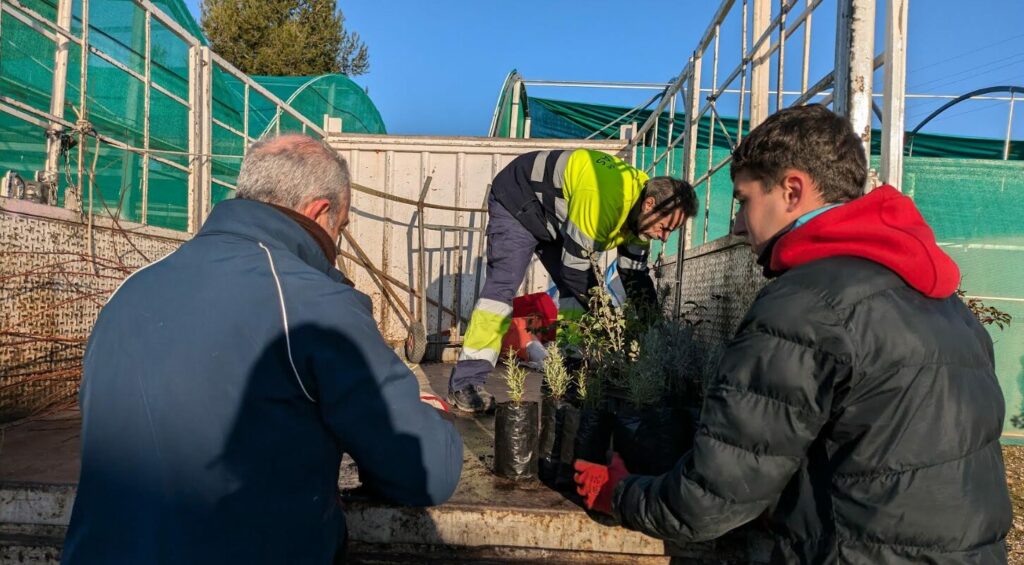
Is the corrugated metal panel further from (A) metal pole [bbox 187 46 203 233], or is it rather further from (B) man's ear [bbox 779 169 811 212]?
(B) man's ear [bbox 779 169 811 212]

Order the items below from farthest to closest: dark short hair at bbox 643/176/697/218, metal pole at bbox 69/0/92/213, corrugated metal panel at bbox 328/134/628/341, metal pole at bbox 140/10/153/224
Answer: corrugated metal panel at bbox 328/134/628/341 < metal pole at bbox 140/10/153/224 < metal pole at bbox 69/0/92/213 < dark short hair at bbox 643/176/697/218

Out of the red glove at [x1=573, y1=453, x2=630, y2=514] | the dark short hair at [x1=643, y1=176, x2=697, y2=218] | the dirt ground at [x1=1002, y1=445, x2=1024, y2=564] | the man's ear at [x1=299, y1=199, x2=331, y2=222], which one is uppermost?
the dark short hair at [x1=643, y1=176, x2=697, y2=218]

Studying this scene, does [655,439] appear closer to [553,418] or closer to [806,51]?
[553,418]

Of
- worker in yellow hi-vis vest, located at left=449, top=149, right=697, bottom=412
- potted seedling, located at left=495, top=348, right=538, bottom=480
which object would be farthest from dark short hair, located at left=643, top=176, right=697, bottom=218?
potted seedling, located at left=495, top=348, right=538, bottom=480

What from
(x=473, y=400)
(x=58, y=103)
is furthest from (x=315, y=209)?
(x=58, y=103)

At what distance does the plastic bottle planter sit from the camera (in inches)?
85.7

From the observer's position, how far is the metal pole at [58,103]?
3.41 metres

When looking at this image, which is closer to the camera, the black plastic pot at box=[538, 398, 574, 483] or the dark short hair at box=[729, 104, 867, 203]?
the dark short hair at box=[729, 104, 867, 203]

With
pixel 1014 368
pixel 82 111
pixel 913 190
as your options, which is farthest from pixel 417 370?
pixel 1014 368

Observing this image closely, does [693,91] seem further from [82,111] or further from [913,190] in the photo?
[82,111]

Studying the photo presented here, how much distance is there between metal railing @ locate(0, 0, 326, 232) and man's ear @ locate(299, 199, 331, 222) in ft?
8.97

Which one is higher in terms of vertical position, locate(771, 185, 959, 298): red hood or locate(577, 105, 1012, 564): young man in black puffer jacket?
locate(771, 185, 959, 298): red hood

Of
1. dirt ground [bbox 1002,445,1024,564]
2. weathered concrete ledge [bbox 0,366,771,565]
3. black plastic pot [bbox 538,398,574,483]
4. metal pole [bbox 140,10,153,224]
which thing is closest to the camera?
weathered concrete ledge [bbox 0,366,771,565]

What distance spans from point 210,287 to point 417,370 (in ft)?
13.9
